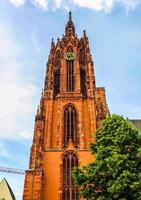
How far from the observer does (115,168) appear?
15336 mm

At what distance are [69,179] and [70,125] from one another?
6.89 meters

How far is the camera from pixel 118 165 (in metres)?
15.2

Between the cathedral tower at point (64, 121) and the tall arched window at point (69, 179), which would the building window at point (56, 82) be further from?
the tall arched window at point (69, 179)

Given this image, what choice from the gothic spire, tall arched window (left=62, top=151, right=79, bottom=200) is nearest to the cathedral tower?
tall arched window (left=62, top=151, right=79, bottom=200)

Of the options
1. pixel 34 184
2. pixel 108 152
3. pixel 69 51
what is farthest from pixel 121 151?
pixel 69 51

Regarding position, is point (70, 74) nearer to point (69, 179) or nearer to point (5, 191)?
point (69, 179)

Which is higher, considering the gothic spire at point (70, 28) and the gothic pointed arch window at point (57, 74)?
the gothic spire at point (70, 28)

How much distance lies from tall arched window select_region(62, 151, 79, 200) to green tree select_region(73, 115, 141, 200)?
13.5m

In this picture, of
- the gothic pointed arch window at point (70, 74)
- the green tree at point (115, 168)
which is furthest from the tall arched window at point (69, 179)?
the green tree at point (115, 168)

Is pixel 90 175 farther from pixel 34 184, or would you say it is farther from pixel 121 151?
pixel 34 184

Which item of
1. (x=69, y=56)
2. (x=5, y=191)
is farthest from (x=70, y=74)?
(x=5, y=191)

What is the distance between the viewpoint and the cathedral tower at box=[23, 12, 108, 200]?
30.0 metres

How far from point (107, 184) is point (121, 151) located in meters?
1.87

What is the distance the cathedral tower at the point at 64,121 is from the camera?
30016 millimetres
